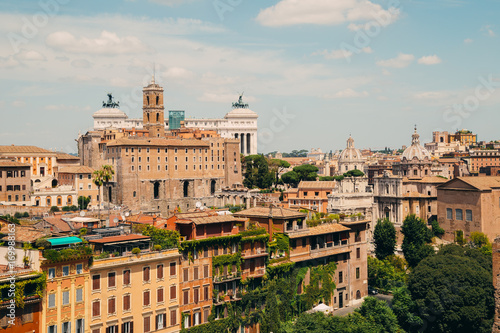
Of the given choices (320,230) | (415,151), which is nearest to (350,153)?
(415,151)

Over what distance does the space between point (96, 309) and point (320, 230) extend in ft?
73.4

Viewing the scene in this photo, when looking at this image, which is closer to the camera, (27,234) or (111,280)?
(111,280)

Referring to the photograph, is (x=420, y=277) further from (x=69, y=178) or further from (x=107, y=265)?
(x=69, y=178)

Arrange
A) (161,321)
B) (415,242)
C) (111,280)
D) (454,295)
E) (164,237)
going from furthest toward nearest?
(415,242) < (454,295) < (164,237) < (161,321) < (111,280)

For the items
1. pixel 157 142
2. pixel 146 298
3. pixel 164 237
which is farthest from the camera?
pixel 157 142

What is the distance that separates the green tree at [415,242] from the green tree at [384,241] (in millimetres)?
1807

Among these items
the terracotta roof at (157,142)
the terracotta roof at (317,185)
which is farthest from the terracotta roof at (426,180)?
the terracotta roof at (157,142)

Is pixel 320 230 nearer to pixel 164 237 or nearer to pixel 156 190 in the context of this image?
pixel 164 237

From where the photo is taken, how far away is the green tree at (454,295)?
48938 millimetres

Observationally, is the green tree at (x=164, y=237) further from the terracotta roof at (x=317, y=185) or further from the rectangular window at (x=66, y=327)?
the terracotta roof at (x=317, y=185)

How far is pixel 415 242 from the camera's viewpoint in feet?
238

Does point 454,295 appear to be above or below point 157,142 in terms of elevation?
below

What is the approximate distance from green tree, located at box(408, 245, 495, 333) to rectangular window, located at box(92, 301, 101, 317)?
28.1 meters

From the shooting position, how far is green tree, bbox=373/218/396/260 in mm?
72250
